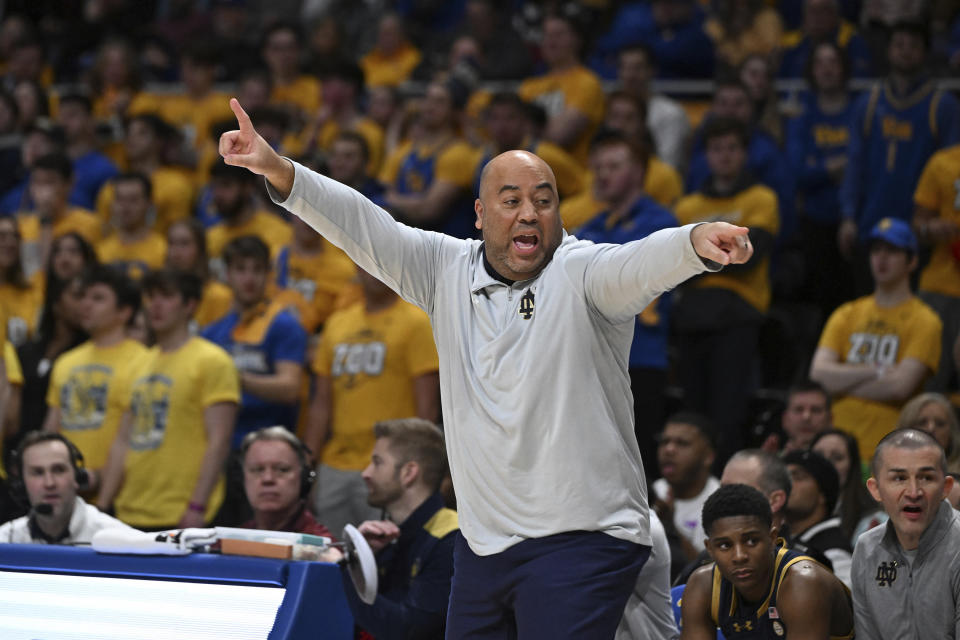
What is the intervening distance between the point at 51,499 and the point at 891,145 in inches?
199

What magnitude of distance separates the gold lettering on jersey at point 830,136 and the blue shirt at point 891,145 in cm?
53

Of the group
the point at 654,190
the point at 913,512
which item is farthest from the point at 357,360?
the point at 913,512

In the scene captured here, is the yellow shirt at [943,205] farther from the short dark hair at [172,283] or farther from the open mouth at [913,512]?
the short dark hair at [172,283]

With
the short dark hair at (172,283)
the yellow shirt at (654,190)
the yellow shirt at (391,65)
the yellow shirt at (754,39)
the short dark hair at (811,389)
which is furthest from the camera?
the yellow shirt at (391,65)

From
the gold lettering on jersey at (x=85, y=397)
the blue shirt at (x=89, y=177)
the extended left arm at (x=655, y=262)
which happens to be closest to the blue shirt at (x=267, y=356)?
the gold lettering on jersey at (x=85, y=397)

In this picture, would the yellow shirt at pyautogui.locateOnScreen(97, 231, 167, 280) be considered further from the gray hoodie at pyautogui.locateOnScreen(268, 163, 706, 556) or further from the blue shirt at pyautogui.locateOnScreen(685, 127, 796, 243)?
the gray hoodie at pyautogui.locateOnScreen(268, 163, 706, 556)

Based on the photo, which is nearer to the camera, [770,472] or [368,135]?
[770,472]

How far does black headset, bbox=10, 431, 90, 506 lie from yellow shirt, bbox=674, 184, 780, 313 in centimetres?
343

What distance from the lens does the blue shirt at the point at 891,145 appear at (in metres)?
7.98

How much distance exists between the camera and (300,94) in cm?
1072

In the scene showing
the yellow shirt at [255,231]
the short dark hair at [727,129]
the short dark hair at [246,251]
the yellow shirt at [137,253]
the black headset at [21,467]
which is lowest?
the black headset at [21,467]

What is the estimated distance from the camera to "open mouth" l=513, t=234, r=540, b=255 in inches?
132

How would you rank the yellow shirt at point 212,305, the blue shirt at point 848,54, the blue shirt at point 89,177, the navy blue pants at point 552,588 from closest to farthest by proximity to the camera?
1. the navy blue pants at point 552,588
2. the yellow shirt at point 212,305
3. the blue shirt at point 848,54
4. the blue shirt at point 89,177

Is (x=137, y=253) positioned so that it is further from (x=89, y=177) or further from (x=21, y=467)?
(x=21, y=467)
